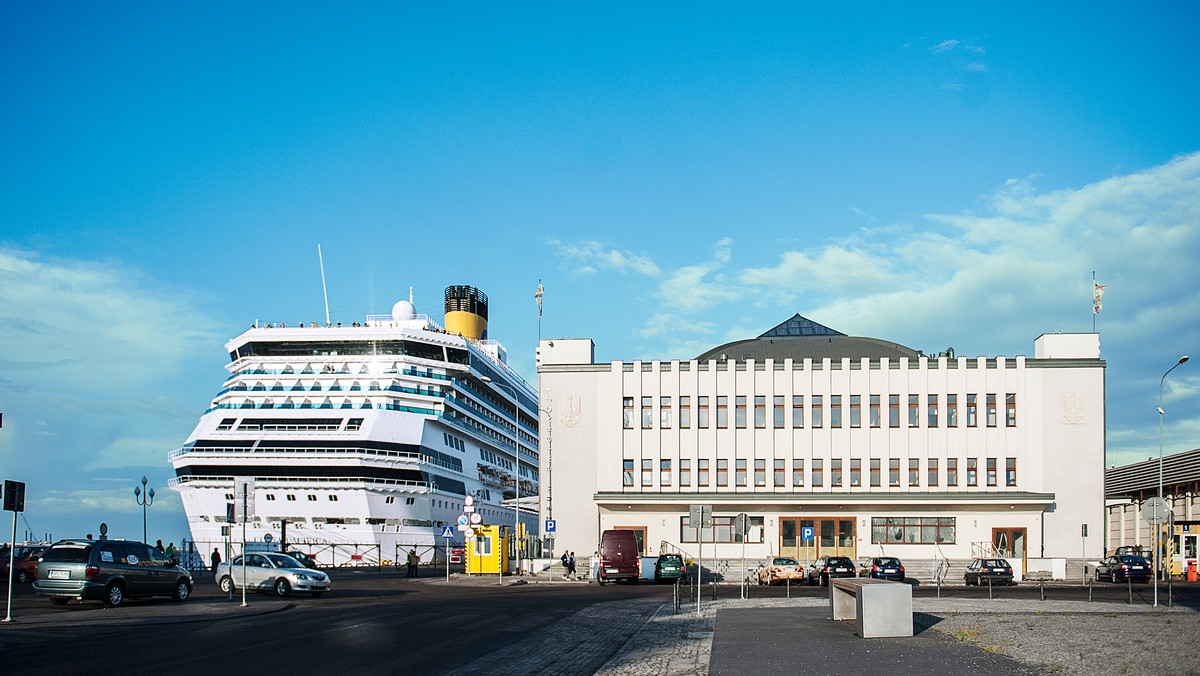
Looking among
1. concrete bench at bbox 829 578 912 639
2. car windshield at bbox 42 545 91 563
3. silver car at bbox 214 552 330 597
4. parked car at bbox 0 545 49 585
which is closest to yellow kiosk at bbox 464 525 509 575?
silver car at bbox 214 552 330 597

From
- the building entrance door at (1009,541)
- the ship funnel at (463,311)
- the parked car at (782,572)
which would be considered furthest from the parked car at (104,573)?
the ship funnel at (463,311)

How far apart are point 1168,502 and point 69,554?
50.2m

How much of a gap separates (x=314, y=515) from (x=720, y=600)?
42.4m

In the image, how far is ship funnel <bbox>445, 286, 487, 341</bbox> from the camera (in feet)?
319

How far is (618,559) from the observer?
50.9 meters

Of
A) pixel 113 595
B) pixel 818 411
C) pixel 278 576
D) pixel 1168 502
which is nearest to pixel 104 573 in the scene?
pixel 113 595

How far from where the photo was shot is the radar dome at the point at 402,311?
282 feet

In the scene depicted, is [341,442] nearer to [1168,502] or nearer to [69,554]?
[69,554]

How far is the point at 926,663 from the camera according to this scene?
1609 cm

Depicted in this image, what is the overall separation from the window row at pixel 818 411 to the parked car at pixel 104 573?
34.4 metres

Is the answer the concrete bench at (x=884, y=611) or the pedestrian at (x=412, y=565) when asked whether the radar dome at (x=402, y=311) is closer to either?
the pedestrian at (x=412, y=565)

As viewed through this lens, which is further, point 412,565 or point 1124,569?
point 412,565

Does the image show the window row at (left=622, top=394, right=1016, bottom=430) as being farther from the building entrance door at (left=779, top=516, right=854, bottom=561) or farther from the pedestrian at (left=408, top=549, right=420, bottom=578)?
the pedestrian at (left=408, top=549, right=420, bottom=578)

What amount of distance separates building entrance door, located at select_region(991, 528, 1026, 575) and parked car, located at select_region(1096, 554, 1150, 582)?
168 inches
